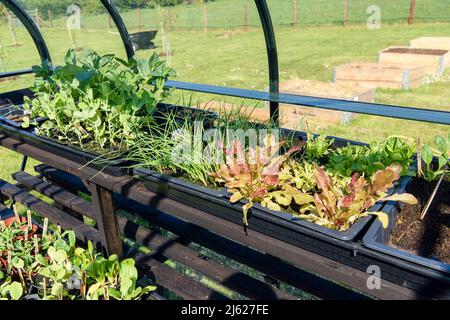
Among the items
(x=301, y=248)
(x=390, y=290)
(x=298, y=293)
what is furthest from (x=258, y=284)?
(x=298, y=293)

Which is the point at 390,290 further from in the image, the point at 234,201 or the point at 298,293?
the point at 298,293

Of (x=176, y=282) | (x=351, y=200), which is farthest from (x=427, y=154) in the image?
(x=176, y=282)

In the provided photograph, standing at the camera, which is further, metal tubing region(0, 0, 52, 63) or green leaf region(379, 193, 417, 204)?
metal tubing region(0, 0, 52, 63)

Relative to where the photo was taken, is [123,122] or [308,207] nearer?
[308,207]

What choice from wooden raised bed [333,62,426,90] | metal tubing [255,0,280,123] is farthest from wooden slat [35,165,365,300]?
wooden raised bed [333,62,426,90]

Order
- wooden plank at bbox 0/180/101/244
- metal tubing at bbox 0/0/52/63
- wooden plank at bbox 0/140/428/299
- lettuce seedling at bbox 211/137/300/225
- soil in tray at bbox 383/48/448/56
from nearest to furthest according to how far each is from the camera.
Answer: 1. wooden plank at bbox 0/140/428/299
2. lettuce seedling at bbox 211/137/300/225
3. wooden plank at bbox 0/180/101/244
4. metal tubing at bbox 0/0/52/63
5. soil in tray at bbox 383/48/448/56

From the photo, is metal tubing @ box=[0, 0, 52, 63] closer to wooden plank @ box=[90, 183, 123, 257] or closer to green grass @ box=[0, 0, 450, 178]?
green grass @ box=[0, 0, 450, 178]

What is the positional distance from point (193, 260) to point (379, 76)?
230 inches

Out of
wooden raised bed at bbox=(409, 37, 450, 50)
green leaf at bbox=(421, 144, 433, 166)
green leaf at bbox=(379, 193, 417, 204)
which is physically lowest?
green leaf at bbox=(379, 193, 417, 204)

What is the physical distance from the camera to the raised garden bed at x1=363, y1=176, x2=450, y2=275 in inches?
49.6

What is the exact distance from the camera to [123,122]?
1857mm

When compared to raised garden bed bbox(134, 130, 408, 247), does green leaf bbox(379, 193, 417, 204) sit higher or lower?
higher

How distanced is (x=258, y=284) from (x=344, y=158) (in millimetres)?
598

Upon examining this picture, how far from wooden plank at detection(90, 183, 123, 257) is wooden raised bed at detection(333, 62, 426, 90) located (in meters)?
5.50
